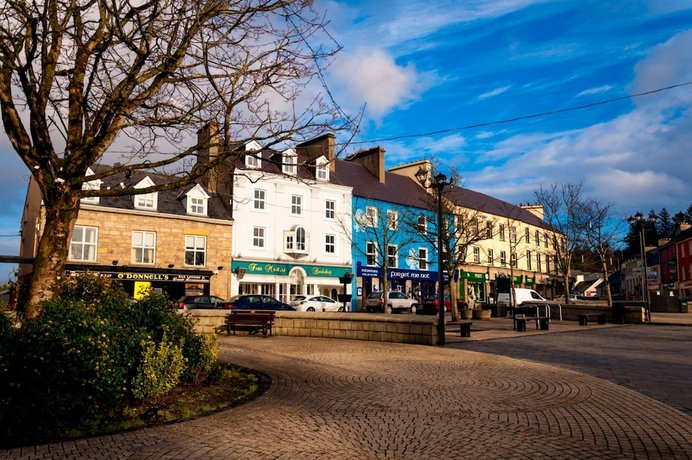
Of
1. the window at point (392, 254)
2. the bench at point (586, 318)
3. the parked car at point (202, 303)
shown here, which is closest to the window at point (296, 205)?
the window at point (392, 254)

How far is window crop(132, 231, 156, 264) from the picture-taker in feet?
103

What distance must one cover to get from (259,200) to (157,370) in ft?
102

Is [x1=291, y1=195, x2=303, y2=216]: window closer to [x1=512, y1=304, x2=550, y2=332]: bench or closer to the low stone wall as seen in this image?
[x1=512, y1=304, x2=550, y2=332]: bench

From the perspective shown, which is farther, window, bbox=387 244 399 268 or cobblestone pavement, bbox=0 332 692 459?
window, bbox=387 244 399 268

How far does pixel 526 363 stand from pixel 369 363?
11.8 feet

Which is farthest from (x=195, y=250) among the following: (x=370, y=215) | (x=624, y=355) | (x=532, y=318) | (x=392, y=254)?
(x=624, y=355)

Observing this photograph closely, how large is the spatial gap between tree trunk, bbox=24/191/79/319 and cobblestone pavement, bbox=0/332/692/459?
2.96m

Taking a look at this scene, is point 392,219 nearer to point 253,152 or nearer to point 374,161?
point 374,161

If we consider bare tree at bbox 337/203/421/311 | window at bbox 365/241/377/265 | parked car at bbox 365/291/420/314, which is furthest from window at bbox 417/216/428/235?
window at bbox 365/241/377/265

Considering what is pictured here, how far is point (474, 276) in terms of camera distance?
173 ft

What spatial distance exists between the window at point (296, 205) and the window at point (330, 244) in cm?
323

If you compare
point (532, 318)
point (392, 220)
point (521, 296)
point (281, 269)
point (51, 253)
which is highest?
point (392, 220)

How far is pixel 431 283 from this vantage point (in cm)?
4928

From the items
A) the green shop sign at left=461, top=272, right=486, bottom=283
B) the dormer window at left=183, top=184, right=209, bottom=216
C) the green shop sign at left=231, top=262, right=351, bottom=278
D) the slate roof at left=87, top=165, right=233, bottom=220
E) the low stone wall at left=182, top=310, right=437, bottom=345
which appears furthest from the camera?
the green shop sign at left=461, top=272, right=486, bottom=283
